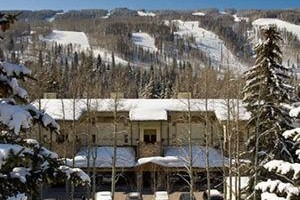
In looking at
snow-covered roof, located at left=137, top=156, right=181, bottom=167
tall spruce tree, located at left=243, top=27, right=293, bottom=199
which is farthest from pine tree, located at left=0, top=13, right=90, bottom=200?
snow-covered roof, located at left=137, top=156, right=181, bottom=167

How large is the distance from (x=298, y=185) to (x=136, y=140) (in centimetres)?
3255

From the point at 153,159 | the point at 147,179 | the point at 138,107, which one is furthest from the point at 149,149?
the point at 138,107

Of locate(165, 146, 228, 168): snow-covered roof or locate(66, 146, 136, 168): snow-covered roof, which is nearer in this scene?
locate(165, 146, 228, 168): snow-covered roof

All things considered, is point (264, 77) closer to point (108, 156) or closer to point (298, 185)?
point (298, 185)

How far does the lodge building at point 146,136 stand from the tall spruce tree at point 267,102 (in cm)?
1327

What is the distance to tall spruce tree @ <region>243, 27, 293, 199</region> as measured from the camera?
812 inches

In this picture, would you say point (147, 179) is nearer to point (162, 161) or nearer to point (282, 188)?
point (162, 161)

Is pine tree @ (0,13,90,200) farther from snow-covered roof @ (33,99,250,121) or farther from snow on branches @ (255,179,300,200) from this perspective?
snow-covered roof @ (33,99,250,121)

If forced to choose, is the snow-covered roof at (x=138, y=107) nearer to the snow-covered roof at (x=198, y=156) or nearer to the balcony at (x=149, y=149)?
the balcony at (x=149, y=149)

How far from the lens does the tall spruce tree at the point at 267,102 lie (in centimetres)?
2062

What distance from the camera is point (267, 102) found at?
21.1 meters

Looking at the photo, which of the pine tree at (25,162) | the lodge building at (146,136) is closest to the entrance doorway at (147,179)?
the lodge building at (146,136)

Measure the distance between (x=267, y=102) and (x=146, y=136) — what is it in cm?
2079

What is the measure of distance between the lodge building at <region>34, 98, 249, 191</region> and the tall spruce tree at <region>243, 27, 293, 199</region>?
43.6ft
